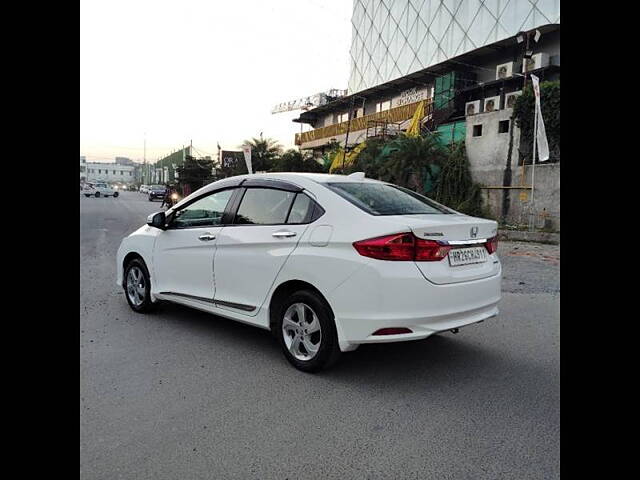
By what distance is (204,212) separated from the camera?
5.32 meters

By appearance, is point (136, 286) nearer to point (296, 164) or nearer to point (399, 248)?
point (399, 248)

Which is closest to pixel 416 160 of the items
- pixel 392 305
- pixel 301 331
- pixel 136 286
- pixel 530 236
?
pixel 530 236

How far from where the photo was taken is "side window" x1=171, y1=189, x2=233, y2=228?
5.11 m

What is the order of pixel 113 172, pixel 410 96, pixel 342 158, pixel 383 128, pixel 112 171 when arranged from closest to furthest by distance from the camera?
pixel 342 158, pixel 383 128, pixel 410 96, pixel 112 171, pixel 113 172

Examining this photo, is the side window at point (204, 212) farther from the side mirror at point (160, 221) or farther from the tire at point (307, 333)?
the tire at point (307, 333)

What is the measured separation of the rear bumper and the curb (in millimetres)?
11586

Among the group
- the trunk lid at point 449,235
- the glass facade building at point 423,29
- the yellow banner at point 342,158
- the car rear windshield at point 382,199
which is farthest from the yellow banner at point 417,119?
the trunk lid at point 449,235

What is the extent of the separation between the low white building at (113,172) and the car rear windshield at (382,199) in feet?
520

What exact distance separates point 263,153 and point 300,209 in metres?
36.0

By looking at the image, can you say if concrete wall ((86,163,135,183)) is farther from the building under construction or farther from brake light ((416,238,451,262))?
brake light ((416,238,451,262))

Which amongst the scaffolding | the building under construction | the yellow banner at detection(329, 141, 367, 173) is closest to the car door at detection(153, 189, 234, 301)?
the building under construction

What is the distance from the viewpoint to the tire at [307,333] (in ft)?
13.0
